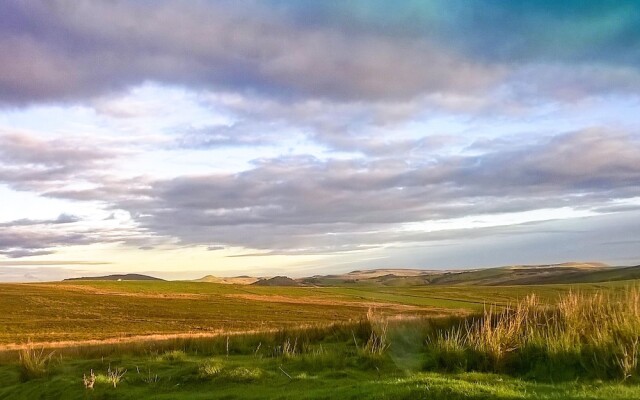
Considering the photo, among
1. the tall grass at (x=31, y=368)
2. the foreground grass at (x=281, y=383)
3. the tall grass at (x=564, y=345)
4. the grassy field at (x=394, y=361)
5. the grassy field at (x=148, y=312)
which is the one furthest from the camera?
the grassy field at (x=148, y=312)

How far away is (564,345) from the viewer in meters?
14.9

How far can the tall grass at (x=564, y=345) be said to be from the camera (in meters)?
14.1

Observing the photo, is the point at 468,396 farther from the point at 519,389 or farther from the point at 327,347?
the point at 327,347

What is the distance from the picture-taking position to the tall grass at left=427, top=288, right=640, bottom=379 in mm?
14117

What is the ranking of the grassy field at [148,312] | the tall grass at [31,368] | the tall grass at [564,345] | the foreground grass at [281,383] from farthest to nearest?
1. the grassy field at [148,312]
2. the tall grass at [31,368]
3. the tall grass at [564,345]
4. the foreground grass at [281,383]

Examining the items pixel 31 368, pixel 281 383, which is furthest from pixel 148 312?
pixel 281 383

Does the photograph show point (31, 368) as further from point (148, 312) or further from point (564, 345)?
point (148, 312)

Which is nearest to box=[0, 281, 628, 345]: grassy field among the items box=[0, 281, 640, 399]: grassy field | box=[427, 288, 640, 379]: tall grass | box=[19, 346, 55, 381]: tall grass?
box=[0, 281, 640, 399]: grassy field

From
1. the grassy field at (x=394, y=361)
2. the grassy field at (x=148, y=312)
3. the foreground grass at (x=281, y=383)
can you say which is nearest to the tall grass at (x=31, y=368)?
the grassy field at (x=394, y=361)

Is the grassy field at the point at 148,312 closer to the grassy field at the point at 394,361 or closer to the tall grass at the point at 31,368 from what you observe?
the grassy field at the point at 394,361

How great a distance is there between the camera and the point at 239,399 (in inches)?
554

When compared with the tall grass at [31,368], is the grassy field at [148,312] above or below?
below

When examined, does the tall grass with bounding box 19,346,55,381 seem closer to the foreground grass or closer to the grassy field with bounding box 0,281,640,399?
the grassy field with bounding box 0,281,640,399

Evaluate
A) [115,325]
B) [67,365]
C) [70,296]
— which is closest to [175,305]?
[70,296]
